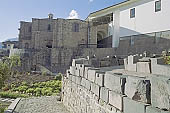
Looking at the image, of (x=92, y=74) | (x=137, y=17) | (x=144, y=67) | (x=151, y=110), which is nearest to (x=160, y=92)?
(x=151, y=110)

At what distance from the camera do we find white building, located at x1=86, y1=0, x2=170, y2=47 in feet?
64.2

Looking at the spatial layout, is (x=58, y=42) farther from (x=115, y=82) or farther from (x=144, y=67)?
(x=115, y=82)

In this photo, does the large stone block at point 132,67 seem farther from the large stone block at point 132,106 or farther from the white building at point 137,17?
the white building at point 137,17

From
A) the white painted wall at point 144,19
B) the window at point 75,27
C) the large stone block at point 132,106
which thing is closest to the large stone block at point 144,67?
the large stone block at point 132,106

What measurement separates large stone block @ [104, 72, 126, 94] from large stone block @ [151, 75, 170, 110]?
864 millimetres

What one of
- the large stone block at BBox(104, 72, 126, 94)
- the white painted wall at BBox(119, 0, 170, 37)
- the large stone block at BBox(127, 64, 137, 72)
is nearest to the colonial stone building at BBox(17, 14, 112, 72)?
the white painted wall at BBox(119, 0, 170, 37)

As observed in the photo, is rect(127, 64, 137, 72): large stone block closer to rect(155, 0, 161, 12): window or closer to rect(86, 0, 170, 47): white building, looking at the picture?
rect(86, 0, 170, 47): white building

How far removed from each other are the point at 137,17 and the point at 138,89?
21.3m

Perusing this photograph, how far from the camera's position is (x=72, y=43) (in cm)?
3234

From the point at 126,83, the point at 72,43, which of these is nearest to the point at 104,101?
the point at 126,83

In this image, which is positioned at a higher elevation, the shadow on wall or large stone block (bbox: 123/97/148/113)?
the shadow on wall

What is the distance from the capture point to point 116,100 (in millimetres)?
3447

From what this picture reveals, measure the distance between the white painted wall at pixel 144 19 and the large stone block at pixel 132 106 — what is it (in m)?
18.2

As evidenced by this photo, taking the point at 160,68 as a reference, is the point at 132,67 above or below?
below
